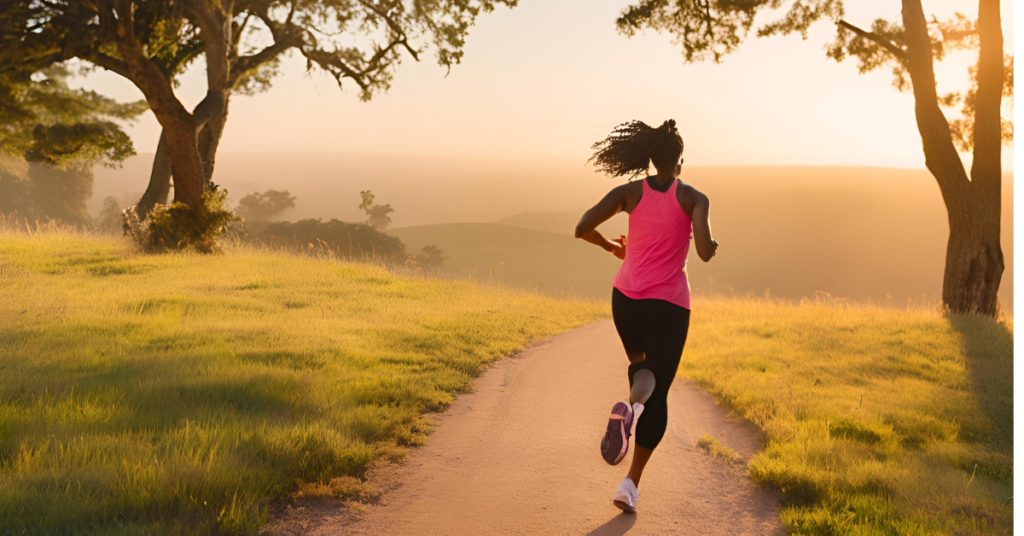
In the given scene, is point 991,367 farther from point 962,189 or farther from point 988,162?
point 988,162

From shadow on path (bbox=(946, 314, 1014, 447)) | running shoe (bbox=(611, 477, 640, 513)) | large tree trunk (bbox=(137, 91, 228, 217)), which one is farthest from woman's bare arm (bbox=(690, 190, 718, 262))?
large tree trunk (bbox=(137, 91, 228, 217))

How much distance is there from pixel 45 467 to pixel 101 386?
1837 mm

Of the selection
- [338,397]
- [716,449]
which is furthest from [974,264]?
[338,397]

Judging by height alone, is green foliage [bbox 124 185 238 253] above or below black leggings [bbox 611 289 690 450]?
above

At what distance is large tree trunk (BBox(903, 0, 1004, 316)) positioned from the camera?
14.7 meters

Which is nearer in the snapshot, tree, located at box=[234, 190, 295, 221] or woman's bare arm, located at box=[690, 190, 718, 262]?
woman's bare arm, located at box=[690, 190, 718, 262]

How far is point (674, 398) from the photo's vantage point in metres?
8.15

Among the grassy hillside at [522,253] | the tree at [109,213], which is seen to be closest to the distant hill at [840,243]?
the grassy hillside at [522,253]

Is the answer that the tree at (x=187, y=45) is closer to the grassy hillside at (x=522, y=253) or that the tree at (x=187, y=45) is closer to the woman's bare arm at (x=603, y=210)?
the woman's bare arm at (x=603, y=210)

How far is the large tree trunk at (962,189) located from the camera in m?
14.7

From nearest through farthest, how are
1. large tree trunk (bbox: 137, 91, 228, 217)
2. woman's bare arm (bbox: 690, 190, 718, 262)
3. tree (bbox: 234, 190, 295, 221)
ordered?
woman's bare arm (bbox: 690, 190, 718, 262) < large tree trunk (bbox: 137, 91, 228, 217) < tree (bbox: 234, 190, 295, 221)

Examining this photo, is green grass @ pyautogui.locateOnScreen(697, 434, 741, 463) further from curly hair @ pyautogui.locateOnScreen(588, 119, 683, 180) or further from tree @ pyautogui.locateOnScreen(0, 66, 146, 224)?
tree @ pyautogui.locateOnScreen(0, 66, 146, 224)

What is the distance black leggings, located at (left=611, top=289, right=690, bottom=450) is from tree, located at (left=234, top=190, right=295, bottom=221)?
232ft

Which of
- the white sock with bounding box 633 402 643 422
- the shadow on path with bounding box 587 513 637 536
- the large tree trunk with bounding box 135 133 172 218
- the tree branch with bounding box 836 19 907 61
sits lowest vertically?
the shadow on path with bounding box 587 513 637 536
